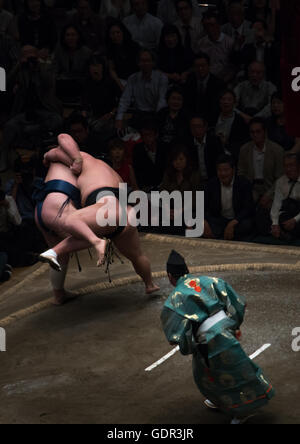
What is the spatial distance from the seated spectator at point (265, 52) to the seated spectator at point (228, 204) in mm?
1127

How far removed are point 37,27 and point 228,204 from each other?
8.33 ft

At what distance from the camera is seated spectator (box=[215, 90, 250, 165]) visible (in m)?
5.75

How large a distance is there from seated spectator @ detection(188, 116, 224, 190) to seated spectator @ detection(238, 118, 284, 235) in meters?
0.19

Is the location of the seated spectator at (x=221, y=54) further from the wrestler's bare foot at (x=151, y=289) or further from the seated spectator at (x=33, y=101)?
the wrestler's bare foot at (x=151, y=289)

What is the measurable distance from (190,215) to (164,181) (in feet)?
0.96

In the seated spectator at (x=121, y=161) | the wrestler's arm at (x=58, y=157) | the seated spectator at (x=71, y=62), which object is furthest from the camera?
the seated spectator at (x=71, y=62)

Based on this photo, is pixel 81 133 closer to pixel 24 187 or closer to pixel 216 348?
pixel 24 187

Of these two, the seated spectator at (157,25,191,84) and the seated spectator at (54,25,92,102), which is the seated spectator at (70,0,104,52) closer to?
the seated spectator at (54,25,92,102)

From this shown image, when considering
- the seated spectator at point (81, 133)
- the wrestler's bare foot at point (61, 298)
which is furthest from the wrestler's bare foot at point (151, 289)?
the seated spectator at point (81, 133)

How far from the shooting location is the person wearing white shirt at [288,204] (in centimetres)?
516

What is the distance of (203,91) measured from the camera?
596cm

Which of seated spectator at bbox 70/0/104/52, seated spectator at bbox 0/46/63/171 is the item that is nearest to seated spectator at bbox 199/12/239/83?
seated spectator at bbox 70/0/104/52

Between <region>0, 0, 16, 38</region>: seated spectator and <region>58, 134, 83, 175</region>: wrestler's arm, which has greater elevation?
<region>0, 0, 16, 38</region>: seated spectator

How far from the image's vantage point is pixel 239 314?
3.08 meters
